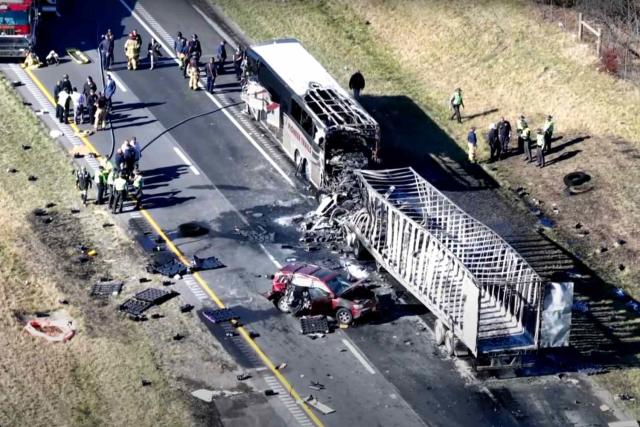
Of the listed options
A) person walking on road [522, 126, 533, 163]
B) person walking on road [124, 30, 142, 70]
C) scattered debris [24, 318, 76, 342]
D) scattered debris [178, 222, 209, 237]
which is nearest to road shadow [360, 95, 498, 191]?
person walking on road [522, 126, 533, 163]

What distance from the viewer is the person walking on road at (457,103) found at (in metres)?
64.9

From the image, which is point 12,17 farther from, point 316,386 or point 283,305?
point 316,386

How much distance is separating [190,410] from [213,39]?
29724mm

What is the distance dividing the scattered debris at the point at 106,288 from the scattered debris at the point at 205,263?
9.14 ft

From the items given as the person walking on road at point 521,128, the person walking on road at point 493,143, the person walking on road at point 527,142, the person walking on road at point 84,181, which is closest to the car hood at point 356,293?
the person walking on road at point 84,181

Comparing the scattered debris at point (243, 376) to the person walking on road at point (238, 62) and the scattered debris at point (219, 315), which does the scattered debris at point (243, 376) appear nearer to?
the scattered debris at point (219, 315)

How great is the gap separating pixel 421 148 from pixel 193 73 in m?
11.0

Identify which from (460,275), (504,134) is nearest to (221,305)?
(460,275)

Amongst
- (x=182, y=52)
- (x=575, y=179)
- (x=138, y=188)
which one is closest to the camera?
(x=138, y=188)

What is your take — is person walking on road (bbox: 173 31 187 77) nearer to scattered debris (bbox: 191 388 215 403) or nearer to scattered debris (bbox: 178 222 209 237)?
scattered debris (bbox: 178 222 209 237)

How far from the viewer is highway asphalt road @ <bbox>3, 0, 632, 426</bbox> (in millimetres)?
45750

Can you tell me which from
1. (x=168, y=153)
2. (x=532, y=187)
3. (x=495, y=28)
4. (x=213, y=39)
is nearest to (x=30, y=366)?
(x=168, y=153)

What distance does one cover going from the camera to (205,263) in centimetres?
5338

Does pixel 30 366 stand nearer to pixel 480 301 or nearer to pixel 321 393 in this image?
pixel 321 393
